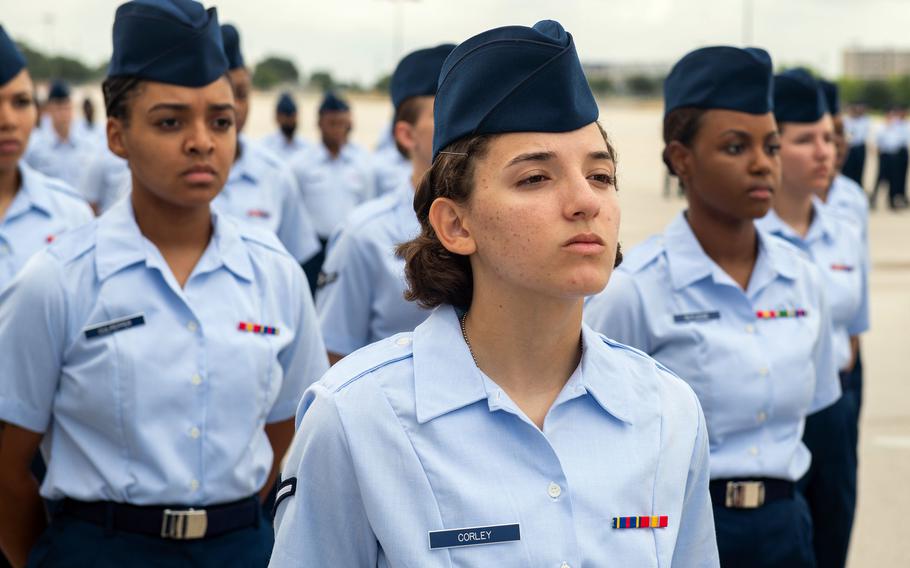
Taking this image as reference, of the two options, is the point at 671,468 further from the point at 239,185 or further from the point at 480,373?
the point at 239,185

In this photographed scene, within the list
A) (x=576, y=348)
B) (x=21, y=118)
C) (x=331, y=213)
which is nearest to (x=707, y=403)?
(x=576, y=348)

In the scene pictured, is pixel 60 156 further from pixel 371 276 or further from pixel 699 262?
pixel 699 262

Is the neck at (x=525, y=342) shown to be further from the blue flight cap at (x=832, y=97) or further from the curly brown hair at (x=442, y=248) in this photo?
the blue flight cap at (x=832, y=97)

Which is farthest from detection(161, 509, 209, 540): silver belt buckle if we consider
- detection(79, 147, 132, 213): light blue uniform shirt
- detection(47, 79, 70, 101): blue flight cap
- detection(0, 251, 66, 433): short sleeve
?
detection(47, 79, 70, 101): blue flight cap

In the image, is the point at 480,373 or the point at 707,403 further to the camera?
the point at 707,403

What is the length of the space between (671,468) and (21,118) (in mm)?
3388

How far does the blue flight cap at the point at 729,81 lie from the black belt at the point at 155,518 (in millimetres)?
1846

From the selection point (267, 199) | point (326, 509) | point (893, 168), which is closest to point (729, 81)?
point (326, 509)

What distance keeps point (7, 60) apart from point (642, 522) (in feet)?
11.5

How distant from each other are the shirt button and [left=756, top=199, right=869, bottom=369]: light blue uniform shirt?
312 cm

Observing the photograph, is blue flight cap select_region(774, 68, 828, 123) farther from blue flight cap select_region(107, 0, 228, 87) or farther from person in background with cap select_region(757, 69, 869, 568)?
blue flight cap select_region(107, 0, 228, 87)

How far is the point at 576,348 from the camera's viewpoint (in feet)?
7.36

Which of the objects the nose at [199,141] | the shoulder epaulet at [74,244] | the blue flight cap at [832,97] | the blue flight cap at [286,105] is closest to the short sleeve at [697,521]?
the nose at [199,141]

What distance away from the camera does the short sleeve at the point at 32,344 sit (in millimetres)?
2975
